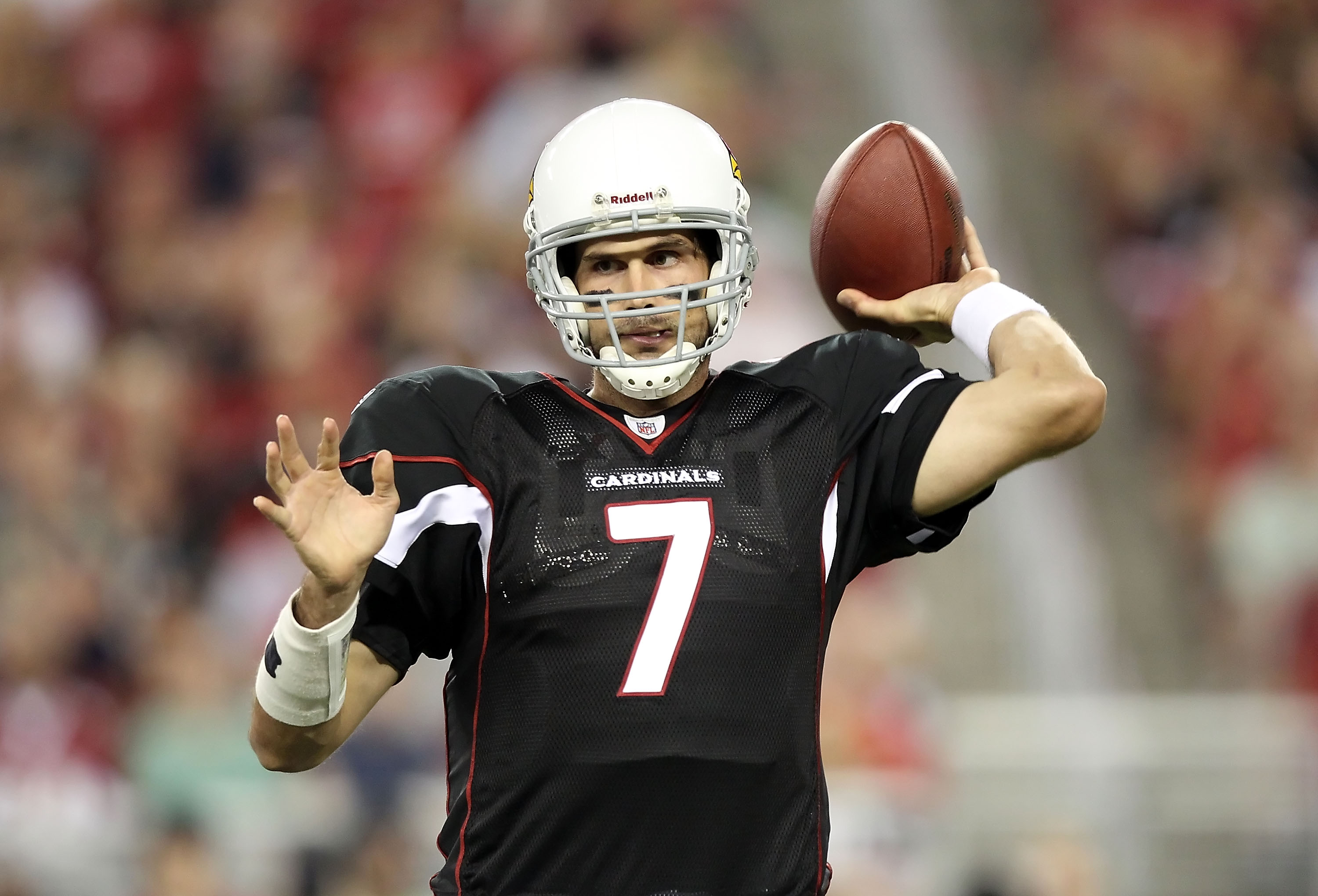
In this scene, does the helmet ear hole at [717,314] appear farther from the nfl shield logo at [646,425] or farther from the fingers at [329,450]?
the fingers at [329,450]

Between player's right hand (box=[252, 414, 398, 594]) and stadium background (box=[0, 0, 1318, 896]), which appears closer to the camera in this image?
player's right hand (box=[252, 414, 398, 594])

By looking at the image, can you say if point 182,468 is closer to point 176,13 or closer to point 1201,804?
point 176,13

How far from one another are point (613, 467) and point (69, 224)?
569 centimetres

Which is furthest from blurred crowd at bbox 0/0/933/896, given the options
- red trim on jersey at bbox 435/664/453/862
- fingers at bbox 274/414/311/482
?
fingers at bbox 274/414/311/482

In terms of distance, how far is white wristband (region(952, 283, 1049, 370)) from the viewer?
2.71 m

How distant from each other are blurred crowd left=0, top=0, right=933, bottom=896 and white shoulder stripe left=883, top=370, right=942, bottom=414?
108 inches

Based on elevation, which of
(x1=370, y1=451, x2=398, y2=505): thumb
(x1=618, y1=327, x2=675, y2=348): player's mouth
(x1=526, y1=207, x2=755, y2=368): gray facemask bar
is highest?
(x1=526, y1=207, x2=755, y2=368): gray facemask bar

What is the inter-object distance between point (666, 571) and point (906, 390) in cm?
47

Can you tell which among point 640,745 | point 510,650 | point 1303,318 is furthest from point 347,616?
point 1303,318

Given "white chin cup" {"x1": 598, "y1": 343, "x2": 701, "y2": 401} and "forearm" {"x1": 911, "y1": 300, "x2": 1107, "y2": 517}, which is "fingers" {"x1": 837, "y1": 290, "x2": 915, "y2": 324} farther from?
"white chin cup" {"x1": 598, "y1": 343, "x2": 701, "y2": 401}

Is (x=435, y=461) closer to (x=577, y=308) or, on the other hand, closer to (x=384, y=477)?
(x=384, y=477)

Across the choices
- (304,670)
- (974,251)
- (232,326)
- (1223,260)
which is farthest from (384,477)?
(1223,260)

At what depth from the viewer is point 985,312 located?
274cm

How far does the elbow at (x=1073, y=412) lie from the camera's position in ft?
8.29
